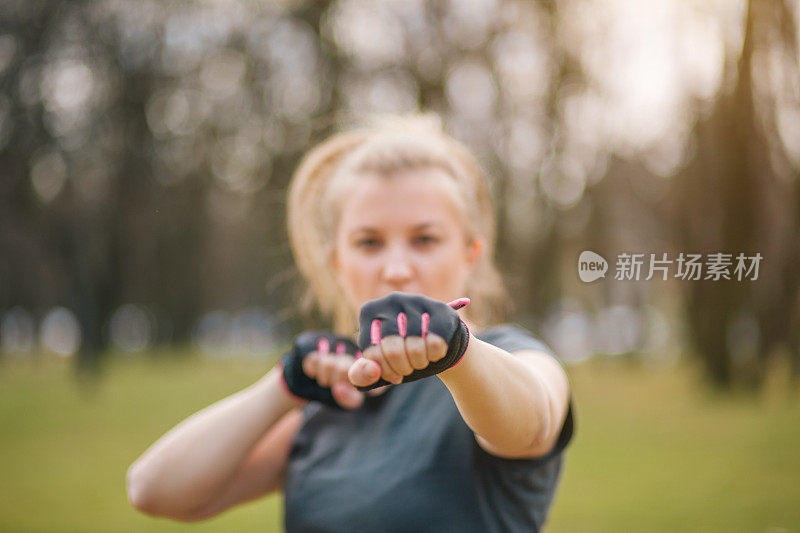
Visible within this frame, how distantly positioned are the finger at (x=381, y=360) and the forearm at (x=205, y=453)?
692 mm

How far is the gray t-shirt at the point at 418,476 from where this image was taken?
138 cm

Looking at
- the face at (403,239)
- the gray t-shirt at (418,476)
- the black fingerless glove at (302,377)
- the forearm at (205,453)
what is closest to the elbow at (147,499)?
the forearm at (205,453)

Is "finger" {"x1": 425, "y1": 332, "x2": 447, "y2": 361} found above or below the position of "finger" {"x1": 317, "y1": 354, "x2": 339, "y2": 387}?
above

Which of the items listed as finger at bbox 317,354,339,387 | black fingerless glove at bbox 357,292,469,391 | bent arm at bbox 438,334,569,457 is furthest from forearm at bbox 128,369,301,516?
black fingerless glove at bbox 357,292,469,391

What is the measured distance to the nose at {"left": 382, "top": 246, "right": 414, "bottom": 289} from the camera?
4.99 feet

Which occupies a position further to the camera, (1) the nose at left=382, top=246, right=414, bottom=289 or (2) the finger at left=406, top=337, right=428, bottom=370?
(1) the nose at left=382, top=246, right=414, bottom=289

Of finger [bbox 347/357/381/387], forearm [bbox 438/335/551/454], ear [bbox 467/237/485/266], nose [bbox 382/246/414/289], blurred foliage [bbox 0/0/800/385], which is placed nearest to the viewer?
finger [bbox 347/357/381/387]

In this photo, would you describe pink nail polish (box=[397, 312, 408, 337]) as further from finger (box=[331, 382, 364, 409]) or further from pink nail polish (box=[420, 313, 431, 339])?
finger (box=[331, 382, 364, 409])

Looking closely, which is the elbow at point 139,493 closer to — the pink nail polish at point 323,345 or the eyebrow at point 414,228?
the pink nail polish at point 323,345

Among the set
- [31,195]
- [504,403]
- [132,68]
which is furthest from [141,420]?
[504,403]

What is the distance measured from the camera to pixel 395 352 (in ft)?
3.23

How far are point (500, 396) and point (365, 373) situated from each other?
0.31 meters

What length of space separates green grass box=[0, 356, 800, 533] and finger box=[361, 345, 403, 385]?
4211 millimetres

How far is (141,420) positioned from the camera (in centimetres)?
916
